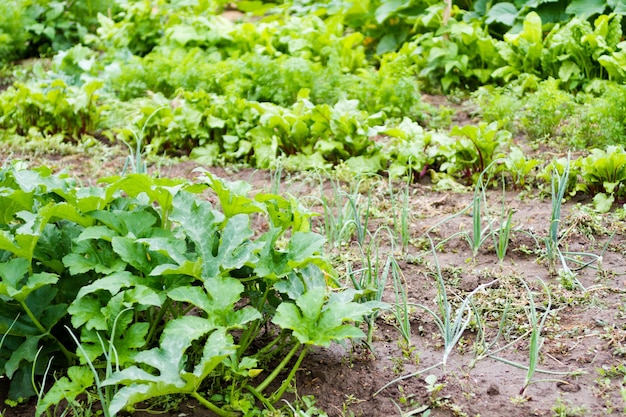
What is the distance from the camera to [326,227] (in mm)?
3459

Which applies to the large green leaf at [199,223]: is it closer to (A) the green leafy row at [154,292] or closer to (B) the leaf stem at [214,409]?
(A) the green leafy row at [154,292]

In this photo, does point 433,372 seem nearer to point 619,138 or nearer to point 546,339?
point 546,339

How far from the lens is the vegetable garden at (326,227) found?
2.37 meters

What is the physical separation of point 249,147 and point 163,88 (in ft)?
5.22

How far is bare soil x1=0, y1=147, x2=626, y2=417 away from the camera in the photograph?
242cm

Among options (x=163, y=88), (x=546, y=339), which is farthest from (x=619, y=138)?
(x=163, y=88)

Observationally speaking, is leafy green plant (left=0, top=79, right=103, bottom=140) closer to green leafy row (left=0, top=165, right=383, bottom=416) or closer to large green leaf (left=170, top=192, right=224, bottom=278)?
green leafy row (left=0, top=165, right=383, bottom=416)

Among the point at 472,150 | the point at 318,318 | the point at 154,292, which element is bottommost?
the point at 472,150

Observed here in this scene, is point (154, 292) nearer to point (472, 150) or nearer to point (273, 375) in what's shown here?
point (273, 375)

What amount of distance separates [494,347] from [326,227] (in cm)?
104

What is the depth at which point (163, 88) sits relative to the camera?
602 centimetres

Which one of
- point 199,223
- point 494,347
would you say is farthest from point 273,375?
point 494,347

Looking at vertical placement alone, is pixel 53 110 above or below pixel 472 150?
above

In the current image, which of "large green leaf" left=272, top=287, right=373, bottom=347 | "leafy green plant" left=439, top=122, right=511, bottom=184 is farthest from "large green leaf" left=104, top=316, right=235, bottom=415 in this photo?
"leafy green plant" left=439, top=122, right=511, bottom=184
